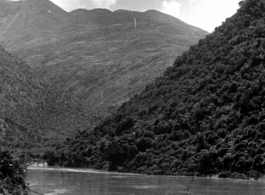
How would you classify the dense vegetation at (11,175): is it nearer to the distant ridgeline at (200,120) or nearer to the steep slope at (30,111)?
the distant ridgeline at (200,120)

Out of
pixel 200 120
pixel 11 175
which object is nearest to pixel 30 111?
pixel 200 120

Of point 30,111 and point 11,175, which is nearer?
point 11,175

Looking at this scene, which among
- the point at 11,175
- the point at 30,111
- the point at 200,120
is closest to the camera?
the point at 11,175

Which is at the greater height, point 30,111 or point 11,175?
point 30,111

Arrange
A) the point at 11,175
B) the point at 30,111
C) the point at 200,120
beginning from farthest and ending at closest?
the point at 30,111 → the point at 200,120 → the point at 11,175

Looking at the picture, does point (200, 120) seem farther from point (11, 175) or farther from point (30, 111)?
point (30, 111)

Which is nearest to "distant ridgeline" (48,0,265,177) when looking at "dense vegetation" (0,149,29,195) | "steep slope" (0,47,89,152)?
"steep slope" (0,47,89,152)

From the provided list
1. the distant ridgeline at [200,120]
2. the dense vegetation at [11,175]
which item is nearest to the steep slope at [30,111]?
the distant ridgeline at [200,120]

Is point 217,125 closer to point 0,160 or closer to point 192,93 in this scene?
point 192,93
